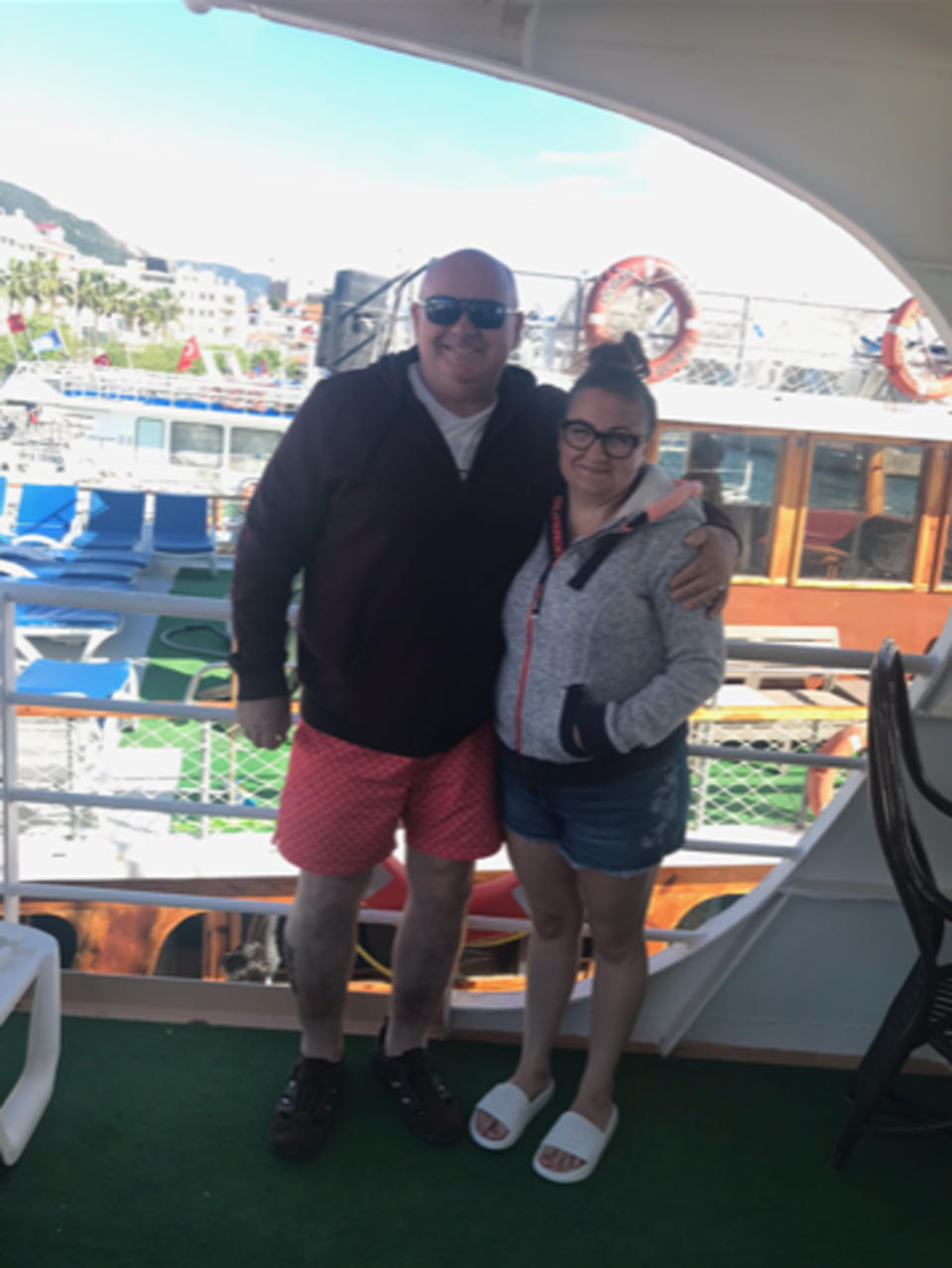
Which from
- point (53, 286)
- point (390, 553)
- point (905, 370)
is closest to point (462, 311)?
point (390, 553)

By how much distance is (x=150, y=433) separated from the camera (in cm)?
1444

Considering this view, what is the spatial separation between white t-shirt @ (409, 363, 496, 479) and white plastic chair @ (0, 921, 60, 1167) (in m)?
0.81

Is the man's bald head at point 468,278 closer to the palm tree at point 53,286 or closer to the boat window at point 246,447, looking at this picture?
the boat window at point 246,447

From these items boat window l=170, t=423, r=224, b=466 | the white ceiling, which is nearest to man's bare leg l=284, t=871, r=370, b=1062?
the white ceiling

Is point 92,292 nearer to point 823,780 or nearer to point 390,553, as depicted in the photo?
point 823,780

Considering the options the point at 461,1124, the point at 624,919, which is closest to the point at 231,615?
the point at 624,919

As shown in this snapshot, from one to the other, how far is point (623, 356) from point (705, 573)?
0.29m

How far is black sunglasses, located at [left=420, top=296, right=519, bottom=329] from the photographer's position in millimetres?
1164

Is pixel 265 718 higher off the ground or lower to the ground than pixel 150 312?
lower

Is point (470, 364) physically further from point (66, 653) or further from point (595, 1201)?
point (66, 653)

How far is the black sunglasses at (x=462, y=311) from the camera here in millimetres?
1164

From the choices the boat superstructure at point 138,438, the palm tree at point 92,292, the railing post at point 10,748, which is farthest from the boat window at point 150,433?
the palm tree at point 92,292

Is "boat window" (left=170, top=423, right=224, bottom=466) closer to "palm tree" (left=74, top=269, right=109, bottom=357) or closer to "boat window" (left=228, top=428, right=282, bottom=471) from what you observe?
"boat window" (left=228, top=428, right=282, bottom=471)

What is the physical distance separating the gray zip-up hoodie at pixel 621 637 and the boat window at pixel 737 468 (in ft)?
19.0
